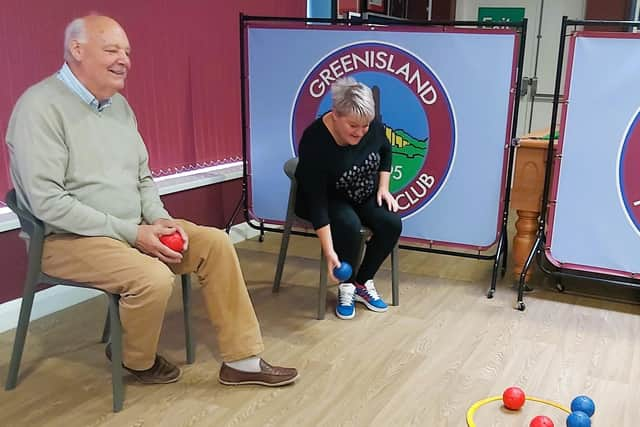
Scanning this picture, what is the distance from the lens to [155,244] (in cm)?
200

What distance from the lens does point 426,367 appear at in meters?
2.31

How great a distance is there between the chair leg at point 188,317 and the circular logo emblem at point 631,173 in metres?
1.84

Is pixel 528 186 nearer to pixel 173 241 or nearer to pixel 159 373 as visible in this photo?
pixel 173 241

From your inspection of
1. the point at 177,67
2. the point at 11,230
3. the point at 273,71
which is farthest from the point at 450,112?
the point at 11,230

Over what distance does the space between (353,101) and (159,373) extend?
3.91 feet

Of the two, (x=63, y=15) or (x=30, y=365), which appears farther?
(x=63, y=15)

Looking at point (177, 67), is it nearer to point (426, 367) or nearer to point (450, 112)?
point (450, 112)

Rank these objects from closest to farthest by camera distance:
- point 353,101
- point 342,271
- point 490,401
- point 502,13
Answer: point 490,401 → point 353,101 → point 342,271 → point 502,13

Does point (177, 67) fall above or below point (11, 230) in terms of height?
above

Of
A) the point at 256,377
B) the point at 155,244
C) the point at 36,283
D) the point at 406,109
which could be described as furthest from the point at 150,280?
the point at 406,109

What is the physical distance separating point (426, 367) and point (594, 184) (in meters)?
1.15

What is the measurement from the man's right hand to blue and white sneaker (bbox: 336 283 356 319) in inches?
36.2

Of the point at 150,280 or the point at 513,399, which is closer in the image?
the point at 150,280

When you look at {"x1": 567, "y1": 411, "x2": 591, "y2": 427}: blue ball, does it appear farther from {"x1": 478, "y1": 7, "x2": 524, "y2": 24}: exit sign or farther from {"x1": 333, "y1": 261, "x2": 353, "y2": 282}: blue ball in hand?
{"x1": 478, "y1": 7, "x2": 524, "y2": 24}: exit sign
